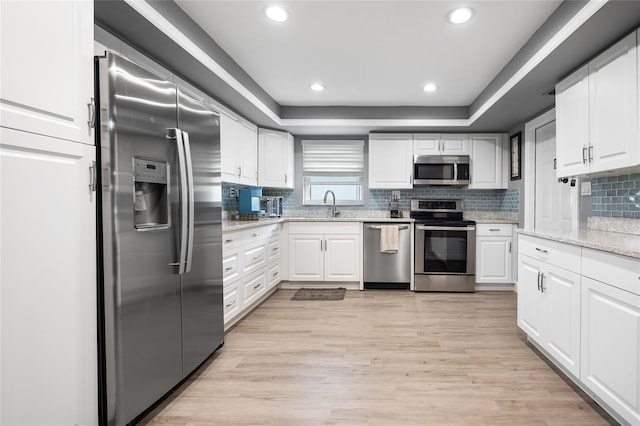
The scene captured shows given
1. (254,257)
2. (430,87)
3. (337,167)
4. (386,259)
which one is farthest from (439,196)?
(254,257)

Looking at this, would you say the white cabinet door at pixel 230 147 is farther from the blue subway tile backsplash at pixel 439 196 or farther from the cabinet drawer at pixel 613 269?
the cabinet drawer at pixel 613 269

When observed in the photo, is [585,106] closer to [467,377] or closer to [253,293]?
[467,377]

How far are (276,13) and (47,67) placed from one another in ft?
5.05

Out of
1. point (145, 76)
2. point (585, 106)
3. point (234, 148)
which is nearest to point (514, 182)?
point (585, 106)

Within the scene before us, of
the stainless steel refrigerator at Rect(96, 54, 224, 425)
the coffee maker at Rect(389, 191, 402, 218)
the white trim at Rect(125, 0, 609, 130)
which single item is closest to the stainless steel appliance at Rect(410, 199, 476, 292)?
the coffee maker at Rect(389, 191, 402, 218)

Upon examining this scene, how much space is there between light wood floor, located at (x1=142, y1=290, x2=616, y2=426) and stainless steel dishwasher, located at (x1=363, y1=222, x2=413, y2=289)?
1101 millimetres

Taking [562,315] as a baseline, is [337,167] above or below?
above

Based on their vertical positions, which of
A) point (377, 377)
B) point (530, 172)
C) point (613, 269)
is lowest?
point (377, 377)

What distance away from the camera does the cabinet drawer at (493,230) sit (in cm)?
445

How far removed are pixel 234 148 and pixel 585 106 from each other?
3052mm

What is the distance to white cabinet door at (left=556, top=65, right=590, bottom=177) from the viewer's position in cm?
236

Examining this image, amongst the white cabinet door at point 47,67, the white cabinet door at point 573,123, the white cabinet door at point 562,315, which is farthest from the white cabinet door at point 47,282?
the white cabinet door at point 573,123

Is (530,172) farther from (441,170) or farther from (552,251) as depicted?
(552,251)

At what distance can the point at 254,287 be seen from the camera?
3568 mm
